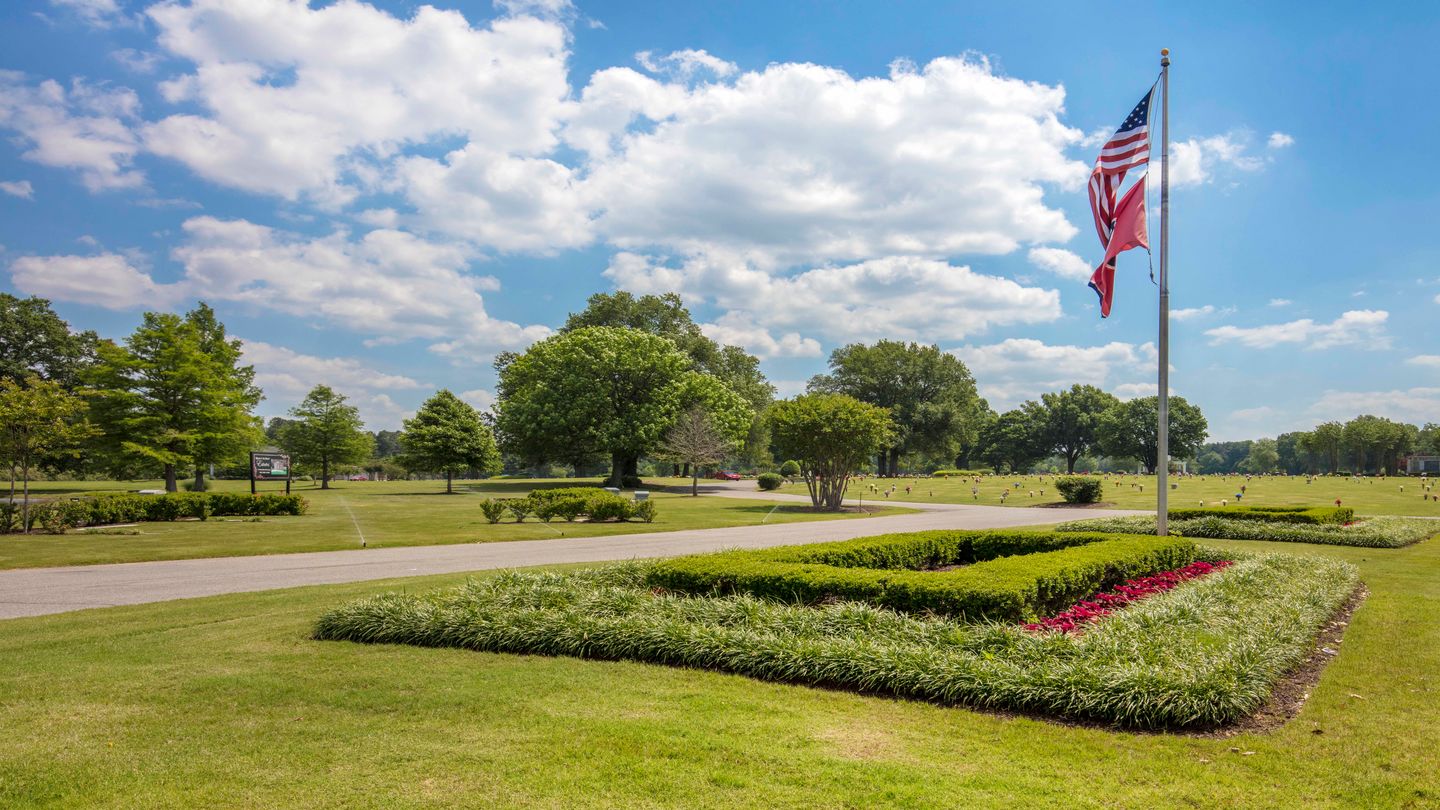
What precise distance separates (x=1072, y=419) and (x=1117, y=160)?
89934mm

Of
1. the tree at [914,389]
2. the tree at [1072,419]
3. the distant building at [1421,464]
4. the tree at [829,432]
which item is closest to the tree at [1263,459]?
the distant building at [1421,464]

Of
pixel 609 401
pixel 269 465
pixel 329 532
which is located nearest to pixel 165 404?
pixel 269 465

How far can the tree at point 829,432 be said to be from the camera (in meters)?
30.9

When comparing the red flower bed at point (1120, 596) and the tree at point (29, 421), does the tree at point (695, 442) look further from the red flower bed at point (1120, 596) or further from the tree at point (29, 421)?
the red flower bed at point (1120, 596)

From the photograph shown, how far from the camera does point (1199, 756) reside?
4836 millimetres

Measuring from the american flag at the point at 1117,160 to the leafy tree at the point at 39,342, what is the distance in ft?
207

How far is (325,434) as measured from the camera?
5272 centimetres

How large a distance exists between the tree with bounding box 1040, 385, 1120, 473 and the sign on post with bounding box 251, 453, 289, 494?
286ft

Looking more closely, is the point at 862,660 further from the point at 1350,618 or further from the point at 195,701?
the point at 1350,618

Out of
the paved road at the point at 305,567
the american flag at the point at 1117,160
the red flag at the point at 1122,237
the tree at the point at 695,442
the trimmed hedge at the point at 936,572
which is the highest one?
the american flag at the point at 1117,160

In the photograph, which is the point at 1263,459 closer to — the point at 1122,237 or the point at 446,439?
the point at 446,439

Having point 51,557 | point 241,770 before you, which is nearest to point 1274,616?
point 241,770

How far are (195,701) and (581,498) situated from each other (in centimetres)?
1849

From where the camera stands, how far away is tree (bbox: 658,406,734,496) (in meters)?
44.6
